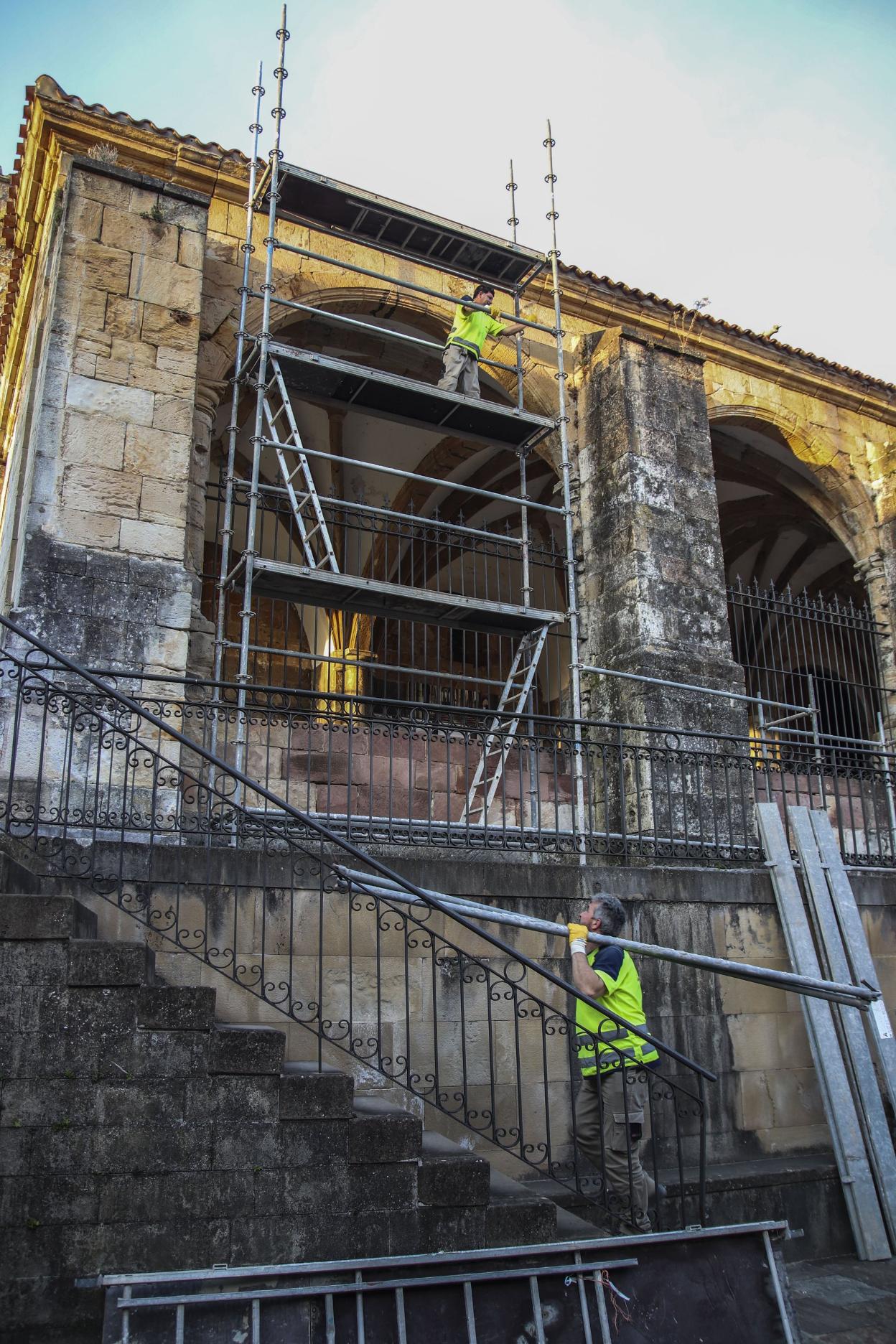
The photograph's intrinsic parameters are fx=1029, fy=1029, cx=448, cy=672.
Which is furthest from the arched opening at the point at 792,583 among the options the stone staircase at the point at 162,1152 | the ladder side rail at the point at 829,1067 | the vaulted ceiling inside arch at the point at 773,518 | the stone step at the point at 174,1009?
the stone step at the point at 174,1009

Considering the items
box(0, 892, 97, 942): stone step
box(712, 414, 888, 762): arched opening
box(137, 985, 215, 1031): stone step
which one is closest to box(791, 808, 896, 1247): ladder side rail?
box(712, 414, 888, 762): arched opening

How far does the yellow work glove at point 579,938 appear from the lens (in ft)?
16.1

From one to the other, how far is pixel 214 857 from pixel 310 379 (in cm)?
480

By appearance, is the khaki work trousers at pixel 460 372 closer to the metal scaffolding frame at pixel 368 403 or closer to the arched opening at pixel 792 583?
the metal scaffolding frame at pixel 368 403

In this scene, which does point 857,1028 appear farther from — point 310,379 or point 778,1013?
point 310,379

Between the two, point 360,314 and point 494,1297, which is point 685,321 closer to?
point 360,314

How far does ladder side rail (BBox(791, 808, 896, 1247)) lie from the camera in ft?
20.2

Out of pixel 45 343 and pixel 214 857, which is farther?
pixel 45 343

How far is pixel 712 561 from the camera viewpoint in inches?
394

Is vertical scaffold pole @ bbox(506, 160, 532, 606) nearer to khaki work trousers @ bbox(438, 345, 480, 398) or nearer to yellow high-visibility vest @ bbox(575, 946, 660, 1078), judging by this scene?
khaki work trousers @ bbox(438, 345, 480, 398)

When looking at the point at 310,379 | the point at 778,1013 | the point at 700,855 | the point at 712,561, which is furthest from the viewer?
the point at 712,561

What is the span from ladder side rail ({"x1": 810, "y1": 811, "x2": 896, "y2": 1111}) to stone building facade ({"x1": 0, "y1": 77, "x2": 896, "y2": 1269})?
49 centimetres

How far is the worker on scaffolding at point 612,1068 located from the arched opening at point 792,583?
5.48 metres

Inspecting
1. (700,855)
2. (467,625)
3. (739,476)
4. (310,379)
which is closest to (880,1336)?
(700,855)
